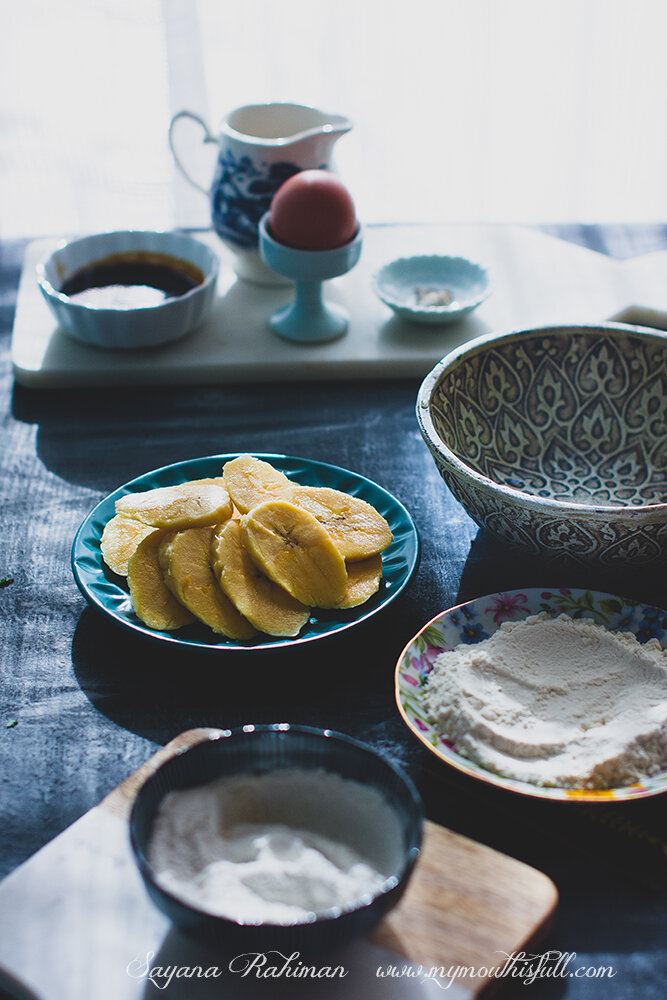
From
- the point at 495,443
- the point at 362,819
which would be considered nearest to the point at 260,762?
the point at 362,819

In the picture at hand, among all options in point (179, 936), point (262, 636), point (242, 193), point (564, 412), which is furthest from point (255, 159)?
point (179, 936)

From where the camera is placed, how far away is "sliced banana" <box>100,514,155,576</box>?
0.84m

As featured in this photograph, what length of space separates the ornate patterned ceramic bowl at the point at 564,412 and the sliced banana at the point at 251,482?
0.17 m

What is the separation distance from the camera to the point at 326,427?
3.84 feet

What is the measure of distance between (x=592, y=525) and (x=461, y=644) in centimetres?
14

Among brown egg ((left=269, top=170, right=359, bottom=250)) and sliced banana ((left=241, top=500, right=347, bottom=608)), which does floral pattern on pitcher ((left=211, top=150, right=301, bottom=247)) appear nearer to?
brown egg ((left=269, top=170, right=359, bottom=250))

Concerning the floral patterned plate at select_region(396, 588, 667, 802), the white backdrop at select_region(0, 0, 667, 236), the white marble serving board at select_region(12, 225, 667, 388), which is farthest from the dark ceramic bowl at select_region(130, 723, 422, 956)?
the white backdrop at select_region(0, 0, 667, 236)

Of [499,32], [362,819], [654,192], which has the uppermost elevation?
[499,32]

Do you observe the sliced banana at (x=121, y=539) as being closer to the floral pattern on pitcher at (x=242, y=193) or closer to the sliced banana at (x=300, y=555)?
the sliced banana at (x=300, y=555)

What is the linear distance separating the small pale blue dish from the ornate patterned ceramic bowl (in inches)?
A: 11.1

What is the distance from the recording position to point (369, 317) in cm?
138

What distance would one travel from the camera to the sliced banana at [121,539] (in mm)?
845

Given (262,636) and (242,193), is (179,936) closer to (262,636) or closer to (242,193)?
(262,636)

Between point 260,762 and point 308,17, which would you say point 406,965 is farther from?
point 308,17
